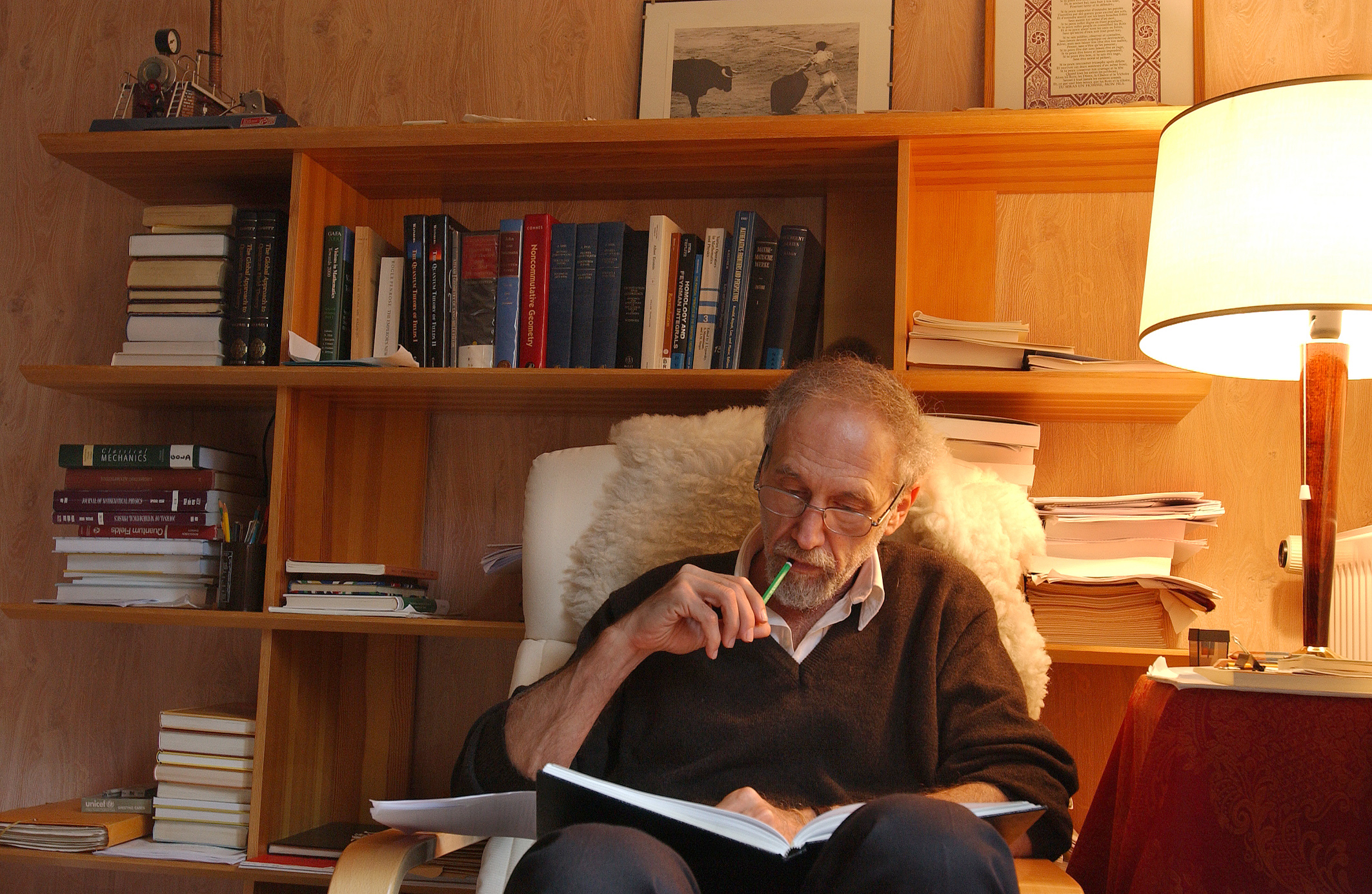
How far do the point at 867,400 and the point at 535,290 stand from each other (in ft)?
2.42

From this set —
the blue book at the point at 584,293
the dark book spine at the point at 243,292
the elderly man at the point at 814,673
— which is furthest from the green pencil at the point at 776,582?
the dark book spine at the point at 243,292

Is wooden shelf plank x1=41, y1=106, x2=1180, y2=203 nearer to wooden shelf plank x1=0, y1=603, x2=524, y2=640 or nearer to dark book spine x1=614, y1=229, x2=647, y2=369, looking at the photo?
dark book spine x1=614, y1=229, x2=647, y2=369

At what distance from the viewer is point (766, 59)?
2074 mm

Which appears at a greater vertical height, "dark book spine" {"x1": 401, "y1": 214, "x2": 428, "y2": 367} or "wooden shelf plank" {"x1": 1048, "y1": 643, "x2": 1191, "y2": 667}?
"dark book spine" {"x1": 401, "y1": 214, "x2": 428, "y2": 367}

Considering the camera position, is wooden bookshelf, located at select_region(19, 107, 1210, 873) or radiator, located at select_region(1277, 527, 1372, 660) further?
wooden bookshelf, located at select_region(19, 107, 1210, 873)

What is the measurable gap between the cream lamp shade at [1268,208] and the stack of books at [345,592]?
1248mm

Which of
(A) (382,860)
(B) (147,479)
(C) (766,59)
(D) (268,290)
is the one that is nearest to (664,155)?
(C) (766,59)

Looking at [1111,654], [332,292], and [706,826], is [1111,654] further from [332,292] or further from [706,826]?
[332,292]

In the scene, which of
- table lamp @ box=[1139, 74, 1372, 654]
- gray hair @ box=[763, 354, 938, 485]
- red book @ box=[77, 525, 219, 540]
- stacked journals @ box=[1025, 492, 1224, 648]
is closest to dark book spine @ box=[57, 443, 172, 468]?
red book @ box=[77, 525, 219, 540]

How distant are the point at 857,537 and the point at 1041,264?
86 cm

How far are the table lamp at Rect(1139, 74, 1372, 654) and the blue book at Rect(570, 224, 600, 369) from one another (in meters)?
0.90

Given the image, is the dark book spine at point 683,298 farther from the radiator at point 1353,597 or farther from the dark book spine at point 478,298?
the radiator at point 1353,597

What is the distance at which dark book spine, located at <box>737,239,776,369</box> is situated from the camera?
1.83 metres

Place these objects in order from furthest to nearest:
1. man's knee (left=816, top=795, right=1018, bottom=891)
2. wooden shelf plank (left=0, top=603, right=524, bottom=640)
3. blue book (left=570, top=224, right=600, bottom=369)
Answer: blue book (left=570, top=224, right=600, bottom=369) < wooden shelf plank (left=0, top=603, right=524, bottom=640) < man's knee (left=816, top=795, right=1018, bottom=891)
